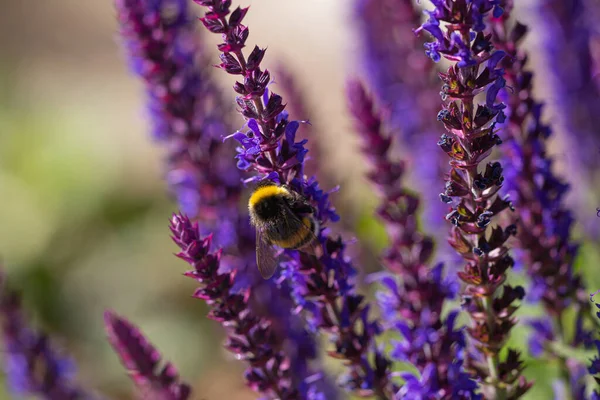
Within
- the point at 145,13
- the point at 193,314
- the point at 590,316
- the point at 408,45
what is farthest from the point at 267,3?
the point at 590,316

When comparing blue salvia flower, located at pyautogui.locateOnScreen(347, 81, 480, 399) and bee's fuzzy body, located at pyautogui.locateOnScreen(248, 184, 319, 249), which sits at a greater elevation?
bee's fuzzy body, located at pyautogui.locateOnScreen(248, 184, 319, 249)

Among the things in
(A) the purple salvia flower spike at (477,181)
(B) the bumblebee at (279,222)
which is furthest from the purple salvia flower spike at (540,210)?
(B) the bumblebee at (279,222)

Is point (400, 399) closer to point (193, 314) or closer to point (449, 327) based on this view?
point (449, 327)

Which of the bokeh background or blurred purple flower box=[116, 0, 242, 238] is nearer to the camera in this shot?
blurred purple flower box=[116, 0, 242, 238]

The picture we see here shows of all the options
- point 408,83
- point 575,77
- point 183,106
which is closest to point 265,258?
point 183,106

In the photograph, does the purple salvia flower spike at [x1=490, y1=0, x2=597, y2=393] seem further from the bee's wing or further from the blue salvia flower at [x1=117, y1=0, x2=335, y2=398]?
the blue salvia flower at [x1=117, y1=0, x2=335, y2=398]

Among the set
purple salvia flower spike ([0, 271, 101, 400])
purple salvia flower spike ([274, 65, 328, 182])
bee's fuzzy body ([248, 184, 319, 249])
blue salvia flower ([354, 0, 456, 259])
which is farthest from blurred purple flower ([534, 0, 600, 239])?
purple salvia flower spike ([0, 271, 101, 400])
